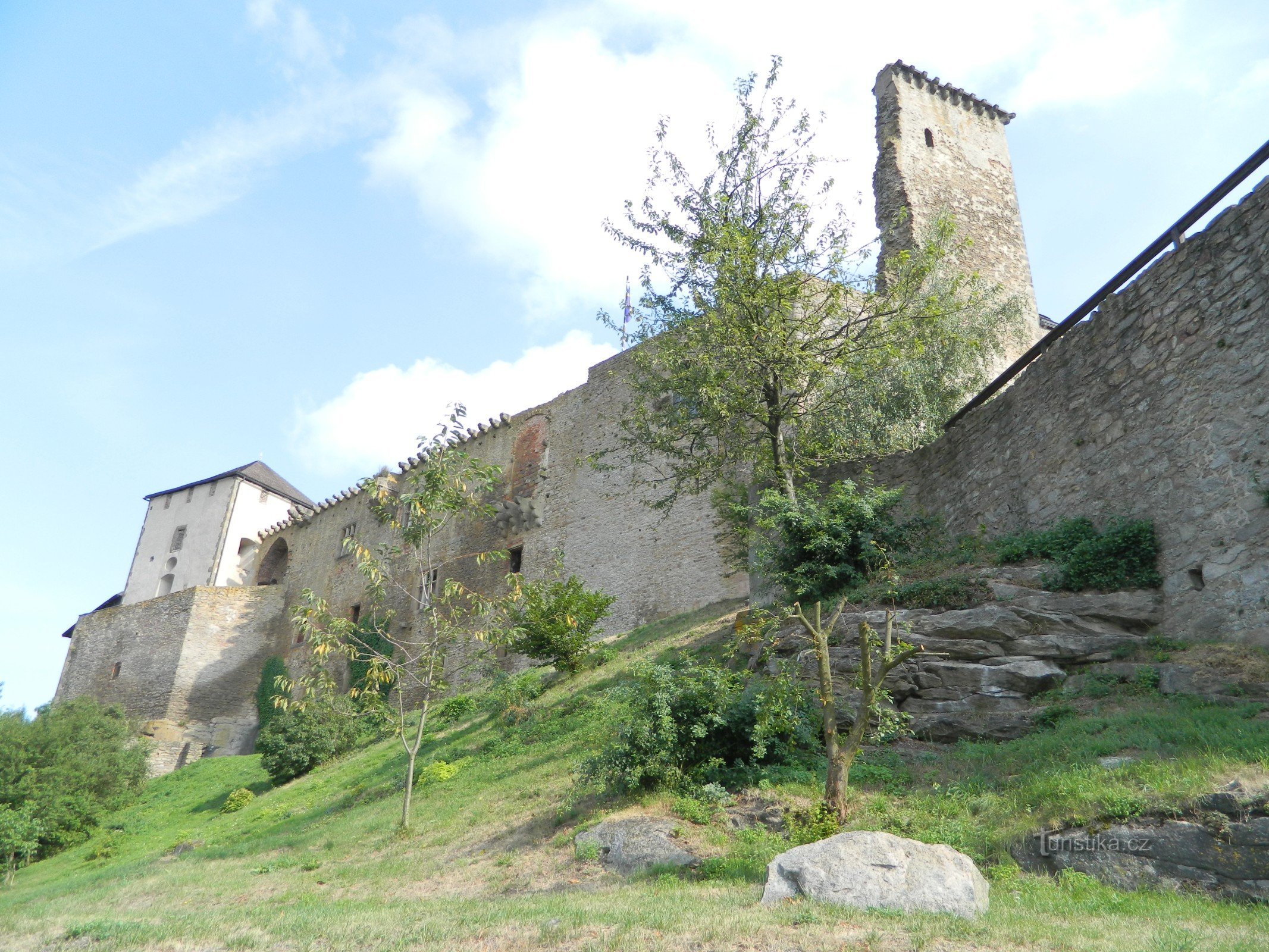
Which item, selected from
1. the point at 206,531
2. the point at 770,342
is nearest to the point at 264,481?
the point at 206,531

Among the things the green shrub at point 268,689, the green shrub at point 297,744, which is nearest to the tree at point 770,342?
the green shrub at point 297,744

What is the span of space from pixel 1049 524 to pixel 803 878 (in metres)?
6.50

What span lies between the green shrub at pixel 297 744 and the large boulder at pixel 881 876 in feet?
52.5

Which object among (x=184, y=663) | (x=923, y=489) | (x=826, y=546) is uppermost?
(x=184, y=663)

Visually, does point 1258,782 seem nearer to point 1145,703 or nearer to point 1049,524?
point 1145,703

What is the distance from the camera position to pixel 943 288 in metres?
20.2

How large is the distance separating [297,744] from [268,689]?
13999mm

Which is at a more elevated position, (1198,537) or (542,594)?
(542,594)

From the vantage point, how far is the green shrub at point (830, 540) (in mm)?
11938

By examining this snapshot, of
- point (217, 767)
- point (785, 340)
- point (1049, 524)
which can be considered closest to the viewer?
point (1049, 524)

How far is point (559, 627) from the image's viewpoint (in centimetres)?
1789

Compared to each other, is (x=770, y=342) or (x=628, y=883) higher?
(x=770, y=342)

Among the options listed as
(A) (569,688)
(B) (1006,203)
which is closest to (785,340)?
(A) (569,688)

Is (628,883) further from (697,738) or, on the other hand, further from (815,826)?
(697,738)
